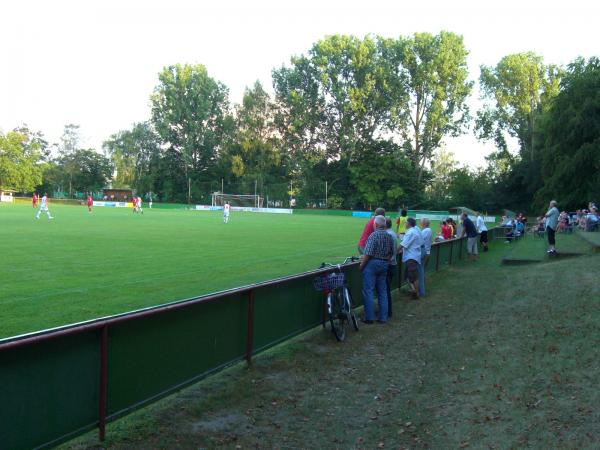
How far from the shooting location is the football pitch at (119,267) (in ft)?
30.9

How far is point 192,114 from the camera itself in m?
84.9

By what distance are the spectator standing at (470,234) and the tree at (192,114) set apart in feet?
227

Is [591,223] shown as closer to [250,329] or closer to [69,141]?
[250,329]

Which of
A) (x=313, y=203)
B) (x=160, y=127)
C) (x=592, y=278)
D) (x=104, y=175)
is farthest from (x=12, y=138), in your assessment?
(x=592, y=278)

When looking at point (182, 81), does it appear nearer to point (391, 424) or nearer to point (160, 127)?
point (160, 127)

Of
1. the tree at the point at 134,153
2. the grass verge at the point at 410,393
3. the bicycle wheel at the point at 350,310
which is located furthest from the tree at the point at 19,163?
the grass verge at the point at 410,393

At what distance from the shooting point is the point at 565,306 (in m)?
9.36

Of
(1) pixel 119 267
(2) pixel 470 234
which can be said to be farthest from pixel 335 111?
(1) pixel 119 267

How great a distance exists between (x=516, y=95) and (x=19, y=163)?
84101 mm

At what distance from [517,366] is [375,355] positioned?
70.7 inches

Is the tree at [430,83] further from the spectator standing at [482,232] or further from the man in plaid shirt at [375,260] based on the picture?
the man in plaid shirt at [375,260]

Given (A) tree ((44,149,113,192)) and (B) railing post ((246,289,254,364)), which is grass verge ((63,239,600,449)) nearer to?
(B) railing post ((246,289,254,364))

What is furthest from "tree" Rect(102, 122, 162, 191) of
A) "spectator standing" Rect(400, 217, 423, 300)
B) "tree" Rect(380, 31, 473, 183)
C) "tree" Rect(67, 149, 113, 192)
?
"spectator standing" Rect(400, 217, 423, 300)

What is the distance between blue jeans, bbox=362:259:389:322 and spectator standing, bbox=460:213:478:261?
11.6 m
